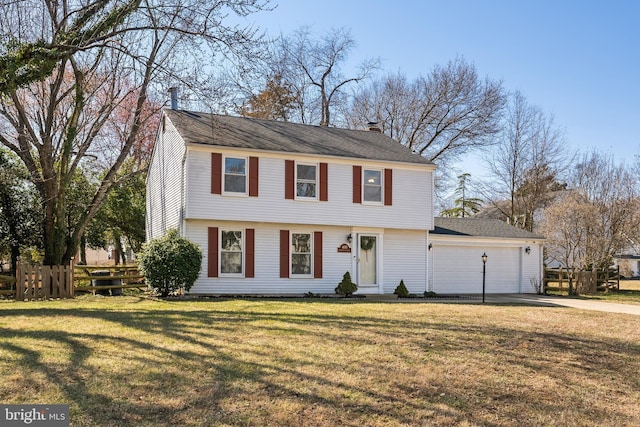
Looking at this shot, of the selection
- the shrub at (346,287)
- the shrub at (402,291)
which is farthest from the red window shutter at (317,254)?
the shrub at (402,291)

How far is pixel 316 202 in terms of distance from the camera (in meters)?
19.9

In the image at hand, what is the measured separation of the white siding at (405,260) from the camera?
21109 millimetres

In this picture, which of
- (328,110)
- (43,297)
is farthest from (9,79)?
(328,110)

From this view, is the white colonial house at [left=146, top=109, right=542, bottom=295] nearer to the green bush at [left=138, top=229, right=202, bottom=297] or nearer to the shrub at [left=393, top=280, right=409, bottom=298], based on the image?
the shrub at [left=393, top=280, right=409, bottom=298]

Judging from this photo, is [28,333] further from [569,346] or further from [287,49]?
[287,49]

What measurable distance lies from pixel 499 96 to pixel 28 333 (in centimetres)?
2993

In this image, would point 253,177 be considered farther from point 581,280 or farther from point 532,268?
point 581,280

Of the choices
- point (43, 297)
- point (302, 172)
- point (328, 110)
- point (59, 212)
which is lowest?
point (43, 297)

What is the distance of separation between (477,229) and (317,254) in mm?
8051

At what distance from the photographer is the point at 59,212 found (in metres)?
19.2

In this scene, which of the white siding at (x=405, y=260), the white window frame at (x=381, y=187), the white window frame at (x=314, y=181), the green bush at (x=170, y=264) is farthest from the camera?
the white siding at (x=405, y=260)

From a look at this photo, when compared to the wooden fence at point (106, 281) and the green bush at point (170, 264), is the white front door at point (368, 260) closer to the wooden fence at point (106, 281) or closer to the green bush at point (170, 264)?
the green bush at point (170, 264)

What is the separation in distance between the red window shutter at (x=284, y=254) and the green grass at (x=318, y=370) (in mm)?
8136

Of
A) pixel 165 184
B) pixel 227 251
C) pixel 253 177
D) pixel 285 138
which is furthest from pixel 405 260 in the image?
pixel 165 184
